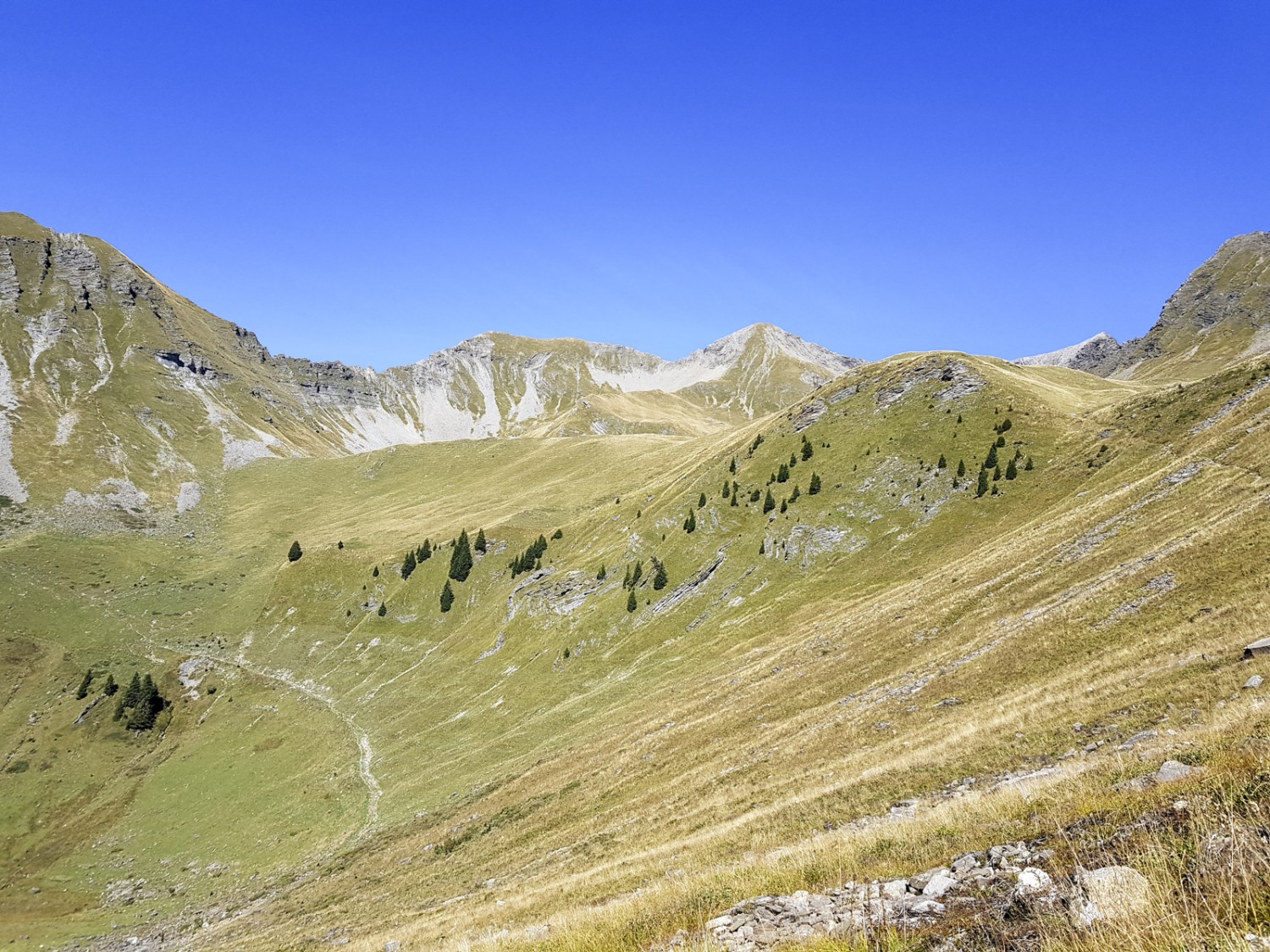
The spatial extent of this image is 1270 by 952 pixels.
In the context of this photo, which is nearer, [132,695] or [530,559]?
[132,695]

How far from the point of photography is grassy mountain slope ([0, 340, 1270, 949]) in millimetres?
25234

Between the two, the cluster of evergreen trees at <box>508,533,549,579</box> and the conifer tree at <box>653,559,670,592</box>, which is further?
the cluster of evergreen trees at <box>508,533,549,579</box>

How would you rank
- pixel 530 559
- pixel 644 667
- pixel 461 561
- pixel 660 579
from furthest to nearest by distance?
pixel 461 561, pixel 530 559, pixel 660 579, pixel 644 667

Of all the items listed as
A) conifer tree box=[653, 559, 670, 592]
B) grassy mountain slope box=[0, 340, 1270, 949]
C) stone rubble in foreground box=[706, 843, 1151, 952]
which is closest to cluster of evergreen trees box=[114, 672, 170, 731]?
grassy mountain slope box=[0, 340, 1270, 949]

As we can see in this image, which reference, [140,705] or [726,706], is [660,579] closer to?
[726,706]

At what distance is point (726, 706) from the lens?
Result: 46375 mm

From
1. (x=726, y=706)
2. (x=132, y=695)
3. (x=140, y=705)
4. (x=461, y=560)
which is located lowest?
(x=726, y=706)

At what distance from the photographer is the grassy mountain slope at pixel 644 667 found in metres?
25.2

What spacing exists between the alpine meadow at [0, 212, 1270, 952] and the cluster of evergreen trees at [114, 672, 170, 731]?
0.43 meters

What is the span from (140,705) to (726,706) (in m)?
86.9

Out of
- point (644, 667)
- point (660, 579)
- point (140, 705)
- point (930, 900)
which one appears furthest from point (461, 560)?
point (930, 900)

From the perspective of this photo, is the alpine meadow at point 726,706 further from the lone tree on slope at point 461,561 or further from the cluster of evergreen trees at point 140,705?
Result: the lone tree on slope at point 461,561

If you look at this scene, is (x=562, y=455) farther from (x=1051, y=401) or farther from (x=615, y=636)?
(x=1051, y=401)

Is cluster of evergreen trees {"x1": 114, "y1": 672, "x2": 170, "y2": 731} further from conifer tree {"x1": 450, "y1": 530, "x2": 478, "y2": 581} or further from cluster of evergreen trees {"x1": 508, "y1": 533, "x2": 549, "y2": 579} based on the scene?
cluster of evergreen trees {"x1": 508, "y1": 533, "x2": 549, "y2": 579}
